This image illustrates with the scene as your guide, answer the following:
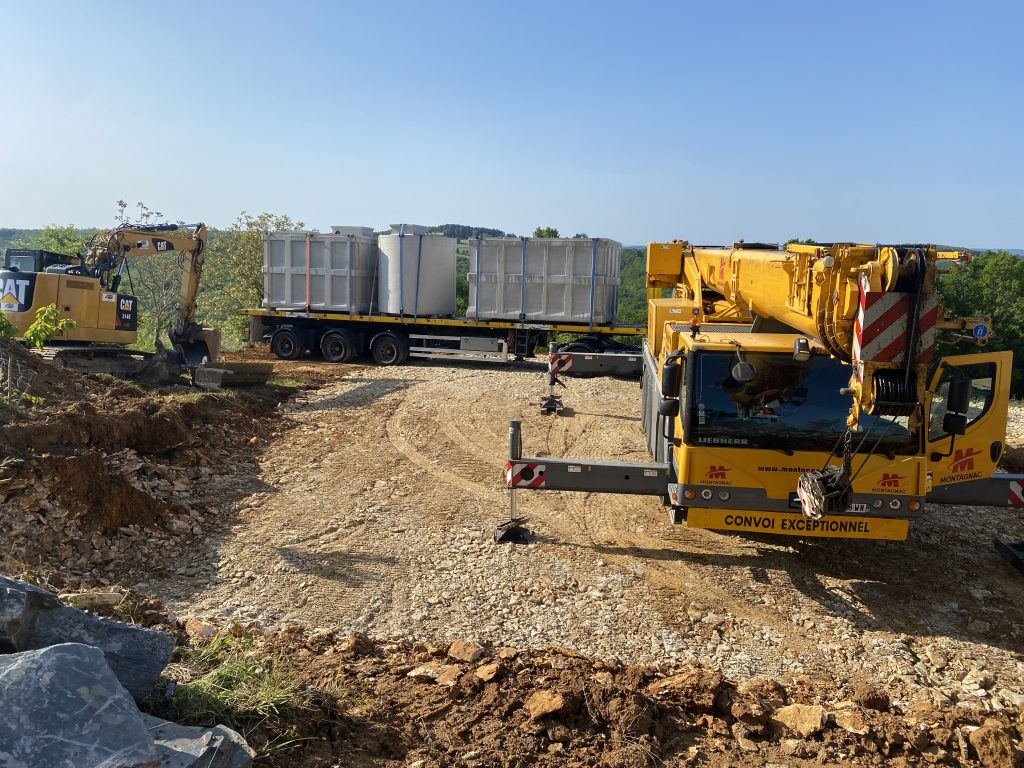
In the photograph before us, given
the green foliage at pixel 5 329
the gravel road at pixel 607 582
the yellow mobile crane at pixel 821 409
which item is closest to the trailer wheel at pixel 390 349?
the gravel road at pixel 607 582

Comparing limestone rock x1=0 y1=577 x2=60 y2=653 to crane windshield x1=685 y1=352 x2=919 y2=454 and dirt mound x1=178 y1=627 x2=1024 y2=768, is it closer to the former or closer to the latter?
dirt mound x1=178 y1=627 x2=1024 y2=768

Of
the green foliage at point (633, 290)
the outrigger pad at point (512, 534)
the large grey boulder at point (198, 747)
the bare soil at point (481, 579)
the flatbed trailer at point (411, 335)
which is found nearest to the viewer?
the large grey boulder at point (198, 747)

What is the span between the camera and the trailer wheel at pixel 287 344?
20.3 metres

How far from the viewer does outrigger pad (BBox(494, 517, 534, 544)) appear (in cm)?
712

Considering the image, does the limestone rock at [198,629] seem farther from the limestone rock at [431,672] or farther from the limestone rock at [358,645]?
the limestone rock at [431,672]

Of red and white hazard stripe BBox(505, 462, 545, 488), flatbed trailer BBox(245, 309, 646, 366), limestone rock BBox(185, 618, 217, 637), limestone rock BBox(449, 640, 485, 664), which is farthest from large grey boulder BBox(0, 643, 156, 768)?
flatbed trailer BBox(245, 309, 646, 366)

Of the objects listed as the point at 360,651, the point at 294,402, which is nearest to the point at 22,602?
the point at 360,651

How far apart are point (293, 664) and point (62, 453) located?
463cm

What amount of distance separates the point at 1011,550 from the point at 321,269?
16766 mm

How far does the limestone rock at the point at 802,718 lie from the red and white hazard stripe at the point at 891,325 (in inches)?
80.1

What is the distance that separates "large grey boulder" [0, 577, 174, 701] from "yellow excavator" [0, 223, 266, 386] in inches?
401

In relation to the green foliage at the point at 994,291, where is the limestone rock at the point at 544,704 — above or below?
below

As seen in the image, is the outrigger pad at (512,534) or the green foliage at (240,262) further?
the green foliage at (240,262)

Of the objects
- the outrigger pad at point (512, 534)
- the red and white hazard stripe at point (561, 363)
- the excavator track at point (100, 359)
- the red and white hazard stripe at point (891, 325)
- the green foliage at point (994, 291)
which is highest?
the green foliage at point (994, 291)
